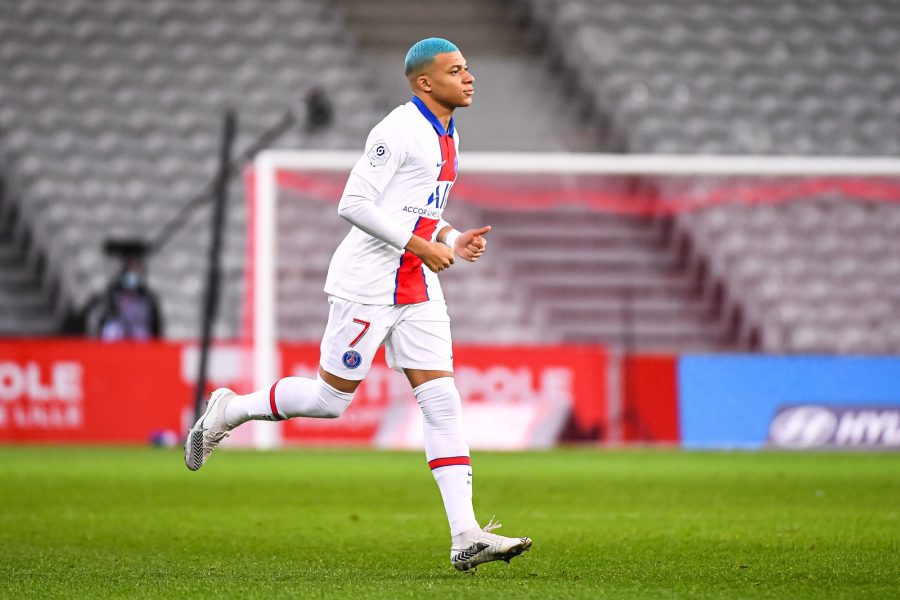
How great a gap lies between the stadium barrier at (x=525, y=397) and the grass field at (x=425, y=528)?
1864mm

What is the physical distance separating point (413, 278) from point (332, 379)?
447 mm

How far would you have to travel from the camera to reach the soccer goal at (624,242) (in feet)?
46.0

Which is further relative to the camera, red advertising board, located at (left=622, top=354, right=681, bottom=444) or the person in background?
the person in background

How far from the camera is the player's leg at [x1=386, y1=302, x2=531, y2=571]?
5184mm

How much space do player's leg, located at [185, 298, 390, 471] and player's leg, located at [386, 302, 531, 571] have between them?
0.10 m

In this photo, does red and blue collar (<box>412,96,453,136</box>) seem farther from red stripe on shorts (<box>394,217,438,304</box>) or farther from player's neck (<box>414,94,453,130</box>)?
red stripe on shorts (<box>394,217,438,304</box>)

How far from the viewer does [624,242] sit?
15312mm

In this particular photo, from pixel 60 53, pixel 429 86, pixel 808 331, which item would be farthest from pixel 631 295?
pixel 429 86

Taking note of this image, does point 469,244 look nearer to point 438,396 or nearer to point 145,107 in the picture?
point 438,396

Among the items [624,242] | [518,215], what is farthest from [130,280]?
[624,242]

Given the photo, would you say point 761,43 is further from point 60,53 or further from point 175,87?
point 60,53

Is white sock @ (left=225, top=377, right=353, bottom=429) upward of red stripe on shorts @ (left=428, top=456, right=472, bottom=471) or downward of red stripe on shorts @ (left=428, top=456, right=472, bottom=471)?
upward

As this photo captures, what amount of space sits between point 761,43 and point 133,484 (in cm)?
1320

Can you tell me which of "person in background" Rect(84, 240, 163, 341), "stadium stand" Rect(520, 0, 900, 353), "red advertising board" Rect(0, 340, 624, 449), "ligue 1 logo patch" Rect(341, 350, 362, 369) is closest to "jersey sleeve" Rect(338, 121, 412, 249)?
"ligue 1 logo patch" Rect(341, 350, 362, 369)
